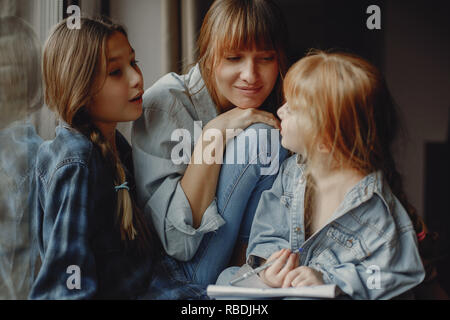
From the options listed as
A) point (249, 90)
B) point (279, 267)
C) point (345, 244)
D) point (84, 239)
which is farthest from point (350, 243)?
point (84, 239)

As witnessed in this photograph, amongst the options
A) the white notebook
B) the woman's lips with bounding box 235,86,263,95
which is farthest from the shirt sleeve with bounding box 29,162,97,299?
the woman's lips with bounding box 235,86,263,95

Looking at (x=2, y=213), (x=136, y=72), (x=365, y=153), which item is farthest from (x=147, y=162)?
(x=365, y=153)

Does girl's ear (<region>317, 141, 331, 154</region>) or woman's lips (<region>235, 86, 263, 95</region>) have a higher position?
woman's lips (<region>235, 86, 263, 95</region>)

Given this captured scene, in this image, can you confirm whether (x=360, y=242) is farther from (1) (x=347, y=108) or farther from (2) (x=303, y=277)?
(1) (x=347, y=108)

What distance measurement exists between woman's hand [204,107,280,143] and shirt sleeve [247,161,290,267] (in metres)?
0.10

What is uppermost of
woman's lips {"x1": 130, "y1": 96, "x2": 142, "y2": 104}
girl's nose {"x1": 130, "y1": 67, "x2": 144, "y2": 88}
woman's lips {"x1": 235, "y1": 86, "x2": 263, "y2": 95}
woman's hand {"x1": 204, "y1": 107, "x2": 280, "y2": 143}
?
girl's nose {"x1": 130, "y1": 67, "x2": 144, "y2": 88}

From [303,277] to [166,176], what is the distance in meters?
0.35

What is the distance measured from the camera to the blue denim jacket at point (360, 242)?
0.91 m

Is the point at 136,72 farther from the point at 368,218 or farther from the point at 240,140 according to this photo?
the point at 368,218

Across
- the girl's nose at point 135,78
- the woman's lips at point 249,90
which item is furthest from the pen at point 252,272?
the girl's nose at point 135,78

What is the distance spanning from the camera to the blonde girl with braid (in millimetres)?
956

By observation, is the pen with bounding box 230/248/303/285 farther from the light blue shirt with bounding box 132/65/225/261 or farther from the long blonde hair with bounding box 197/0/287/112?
the long blonde hair with bounding box 197/0/287/112

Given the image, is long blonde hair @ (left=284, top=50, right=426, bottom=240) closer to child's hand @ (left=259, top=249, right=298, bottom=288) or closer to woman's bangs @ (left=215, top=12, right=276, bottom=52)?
woman's bangs @ (left=215, top=12, right=276, bottom=52)

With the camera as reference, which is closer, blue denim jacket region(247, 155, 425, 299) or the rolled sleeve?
blue denim jacket region(247, 155, 425, 299)
